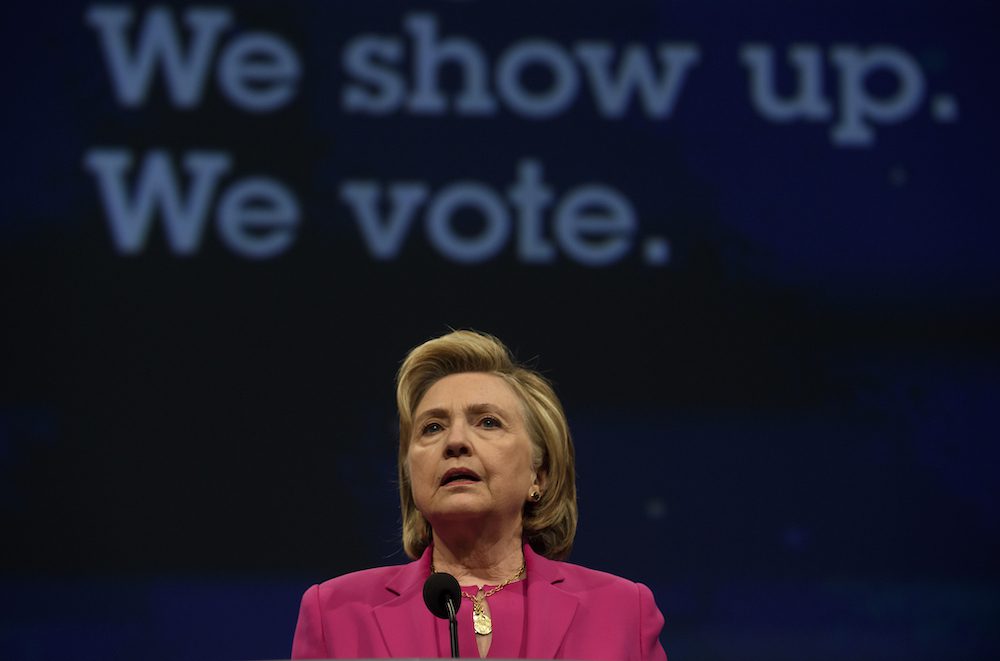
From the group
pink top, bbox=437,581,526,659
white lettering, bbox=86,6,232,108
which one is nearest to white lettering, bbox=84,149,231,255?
white lettering, bbox=86,6,232,108

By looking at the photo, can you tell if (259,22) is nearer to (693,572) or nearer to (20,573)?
(20,573)

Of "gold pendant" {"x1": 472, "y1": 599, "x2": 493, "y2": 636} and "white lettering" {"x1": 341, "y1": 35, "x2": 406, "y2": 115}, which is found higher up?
"white lettering" {"x1": 341, "y1": 35, "x2": 406, "y2": 115}

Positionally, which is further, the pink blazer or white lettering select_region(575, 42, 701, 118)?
white lettering select_region(575, 42, 701, 118)

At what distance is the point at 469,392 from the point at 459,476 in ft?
0.56

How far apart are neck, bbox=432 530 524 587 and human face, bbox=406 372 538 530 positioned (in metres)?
0.04

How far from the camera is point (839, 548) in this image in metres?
3.66

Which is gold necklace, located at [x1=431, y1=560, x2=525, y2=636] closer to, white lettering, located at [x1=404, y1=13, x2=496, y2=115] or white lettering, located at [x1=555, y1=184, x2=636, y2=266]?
white lettering, located at [x1=555, y1=184, x2=636, y2=266]

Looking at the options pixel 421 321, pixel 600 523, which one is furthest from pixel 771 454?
pixel 421 321

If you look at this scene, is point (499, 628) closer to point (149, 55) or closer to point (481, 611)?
point (481, 611)

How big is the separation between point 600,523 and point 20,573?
61.2 inches

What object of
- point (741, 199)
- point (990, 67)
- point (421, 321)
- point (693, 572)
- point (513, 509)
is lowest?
point (693, 572)

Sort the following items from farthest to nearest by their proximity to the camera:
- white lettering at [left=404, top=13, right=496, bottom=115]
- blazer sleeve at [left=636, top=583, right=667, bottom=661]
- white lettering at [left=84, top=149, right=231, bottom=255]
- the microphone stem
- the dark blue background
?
white lettering at [left=404, top=13, right=496, bottom=115] < white lettering at [left=84, top=149, right=231, bottom=255] < the dark blue background < blazer sleeve at [left=636, top=583, right=667, bottom=661] < the microphone stem

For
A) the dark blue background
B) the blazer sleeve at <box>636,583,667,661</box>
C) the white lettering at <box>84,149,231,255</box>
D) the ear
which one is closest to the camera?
the blazer sleeve at <box>636,583,667,661</box>

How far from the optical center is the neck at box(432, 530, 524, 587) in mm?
2379
